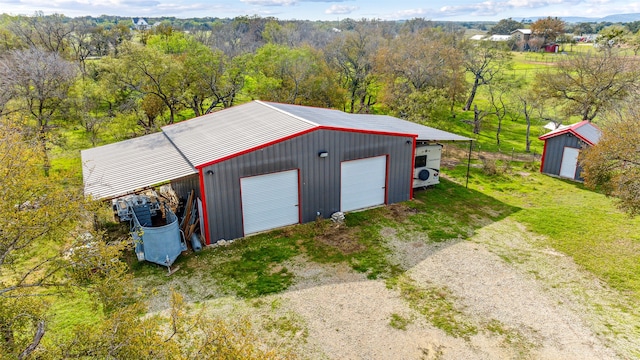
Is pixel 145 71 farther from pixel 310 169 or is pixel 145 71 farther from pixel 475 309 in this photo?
pixel 475 309

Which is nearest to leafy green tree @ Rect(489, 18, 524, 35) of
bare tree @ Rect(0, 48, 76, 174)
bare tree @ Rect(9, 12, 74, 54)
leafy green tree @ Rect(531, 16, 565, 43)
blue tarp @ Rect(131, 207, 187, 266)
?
leafy green tree @ Rect(531, 16, 565, 43)

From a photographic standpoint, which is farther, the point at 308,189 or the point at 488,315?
the point at 308,189

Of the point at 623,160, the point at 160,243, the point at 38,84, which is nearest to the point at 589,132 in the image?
the point at 623,160

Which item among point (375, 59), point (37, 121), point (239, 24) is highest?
point (239, 24)

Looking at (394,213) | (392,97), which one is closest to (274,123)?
(394,213)

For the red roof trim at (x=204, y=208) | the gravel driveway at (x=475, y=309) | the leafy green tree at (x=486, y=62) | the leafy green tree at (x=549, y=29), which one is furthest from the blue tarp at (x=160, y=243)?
the leafy green tree at (x=549, y=29)

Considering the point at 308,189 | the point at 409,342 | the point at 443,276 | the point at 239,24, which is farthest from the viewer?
the point at 239,24

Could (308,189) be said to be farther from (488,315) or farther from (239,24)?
(239,24)
